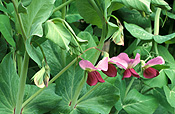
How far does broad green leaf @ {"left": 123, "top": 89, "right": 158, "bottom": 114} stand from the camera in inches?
32.9

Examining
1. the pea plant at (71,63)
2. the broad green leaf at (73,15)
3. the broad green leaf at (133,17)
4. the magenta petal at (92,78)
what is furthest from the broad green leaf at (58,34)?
the broad green leaf at (133,17)

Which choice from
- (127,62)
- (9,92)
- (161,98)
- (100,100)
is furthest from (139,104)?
(9,92)

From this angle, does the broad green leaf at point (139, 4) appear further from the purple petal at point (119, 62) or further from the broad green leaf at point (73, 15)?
the broad green leaf at point (73, 15)

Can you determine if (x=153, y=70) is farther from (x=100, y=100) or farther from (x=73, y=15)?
(x=73, y=15)

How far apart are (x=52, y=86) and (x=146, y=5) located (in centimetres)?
36

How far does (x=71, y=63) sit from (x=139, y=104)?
15.7 inches

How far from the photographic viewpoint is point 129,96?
0.87m

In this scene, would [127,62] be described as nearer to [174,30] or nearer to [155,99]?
[155,99]

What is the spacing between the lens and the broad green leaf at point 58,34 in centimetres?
43

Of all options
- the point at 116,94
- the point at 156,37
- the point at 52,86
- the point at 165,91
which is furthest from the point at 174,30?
the point at 52,86

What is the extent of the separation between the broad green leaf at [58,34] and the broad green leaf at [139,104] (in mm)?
482

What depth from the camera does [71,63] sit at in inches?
22.2

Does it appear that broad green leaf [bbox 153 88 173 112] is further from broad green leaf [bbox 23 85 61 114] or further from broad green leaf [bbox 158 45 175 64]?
broad green leaf [bbox 23 85 61 114]

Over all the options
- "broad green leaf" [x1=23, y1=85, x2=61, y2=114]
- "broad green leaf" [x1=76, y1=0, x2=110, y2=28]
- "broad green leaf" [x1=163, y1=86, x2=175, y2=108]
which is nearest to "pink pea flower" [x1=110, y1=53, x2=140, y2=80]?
"broad green leaf" [x1=76, y1=0, x2=110, y2=28]
